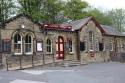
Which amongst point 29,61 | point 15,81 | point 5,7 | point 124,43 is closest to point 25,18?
point 29,61

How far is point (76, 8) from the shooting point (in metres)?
57.2

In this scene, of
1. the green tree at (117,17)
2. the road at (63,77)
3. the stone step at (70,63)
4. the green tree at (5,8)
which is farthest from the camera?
the green tree at (117,17)

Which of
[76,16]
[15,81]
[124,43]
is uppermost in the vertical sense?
[76,16]

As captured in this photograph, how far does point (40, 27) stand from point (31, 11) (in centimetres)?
2276

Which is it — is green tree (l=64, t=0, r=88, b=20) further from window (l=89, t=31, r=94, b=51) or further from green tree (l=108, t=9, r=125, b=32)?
window (l=89, t=31, r=94, b=51)

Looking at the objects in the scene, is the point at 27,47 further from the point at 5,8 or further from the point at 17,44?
the point at 5,8

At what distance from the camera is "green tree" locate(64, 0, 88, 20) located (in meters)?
56.3

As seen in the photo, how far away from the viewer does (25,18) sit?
1045 inches

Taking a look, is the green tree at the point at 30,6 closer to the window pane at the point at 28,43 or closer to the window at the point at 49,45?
the window at the point at 49,45

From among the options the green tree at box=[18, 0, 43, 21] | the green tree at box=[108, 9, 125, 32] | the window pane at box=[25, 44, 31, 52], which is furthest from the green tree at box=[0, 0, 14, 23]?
the green tree at box=[108, 9, 125, 32]

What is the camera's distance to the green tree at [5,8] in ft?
159

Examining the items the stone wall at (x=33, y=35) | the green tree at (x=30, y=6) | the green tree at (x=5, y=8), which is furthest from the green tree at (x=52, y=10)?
the stone wall at (x=33, y=35)

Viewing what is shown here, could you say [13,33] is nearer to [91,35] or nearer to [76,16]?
[91,35]

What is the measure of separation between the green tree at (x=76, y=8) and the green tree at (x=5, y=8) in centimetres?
1102
